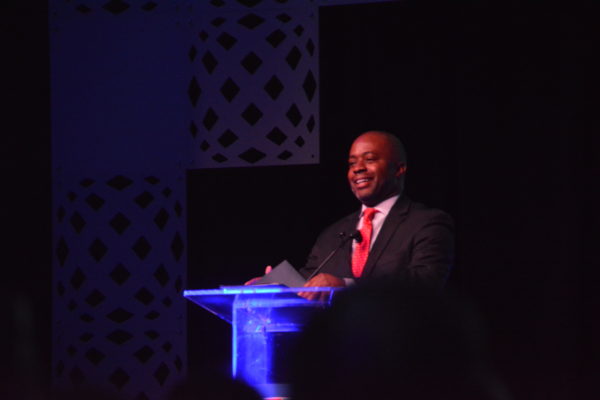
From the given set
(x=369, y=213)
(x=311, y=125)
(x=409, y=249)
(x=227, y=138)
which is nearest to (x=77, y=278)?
(x=227, y=138)

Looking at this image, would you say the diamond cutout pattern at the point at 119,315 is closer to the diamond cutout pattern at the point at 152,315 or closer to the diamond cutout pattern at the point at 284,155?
the diamond cutout pattern at the point at 152,315

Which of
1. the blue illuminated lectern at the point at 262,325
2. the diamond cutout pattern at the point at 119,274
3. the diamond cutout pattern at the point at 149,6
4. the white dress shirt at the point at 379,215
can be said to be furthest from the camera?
the diamond cutout pattern at the point at 149,6

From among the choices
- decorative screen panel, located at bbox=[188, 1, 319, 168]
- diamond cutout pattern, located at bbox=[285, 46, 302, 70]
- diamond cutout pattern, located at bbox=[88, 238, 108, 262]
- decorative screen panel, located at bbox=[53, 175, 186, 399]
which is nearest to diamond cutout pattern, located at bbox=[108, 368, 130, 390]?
decorative screen panel, located at bbox=[53, 175, 186, 399]

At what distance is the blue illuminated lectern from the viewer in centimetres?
262

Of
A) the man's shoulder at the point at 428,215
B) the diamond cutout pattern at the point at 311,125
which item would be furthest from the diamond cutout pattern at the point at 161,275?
the man's shoulder at the point at 428,215

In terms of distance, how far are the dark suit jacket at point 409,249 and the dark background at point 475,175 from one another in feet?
2.52

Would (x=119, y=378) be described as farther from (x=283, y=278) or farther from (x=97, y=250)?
(x=283, y=278)

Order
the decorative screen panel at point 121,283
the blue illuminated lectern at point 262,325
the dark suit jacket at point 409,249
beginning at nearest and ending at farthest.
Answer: the blue illuminated lectern at point 262,325, the dark suit jacket at point 409,249, the decorative screen panel at point 121,283

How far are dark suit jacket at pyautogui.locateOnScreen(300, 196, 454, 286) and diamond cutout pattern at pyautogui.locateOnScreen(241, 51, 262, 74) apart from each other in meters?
1.61

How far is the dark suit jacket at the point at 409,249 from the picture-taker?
3.47m

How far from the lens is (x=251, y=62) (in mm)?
4969

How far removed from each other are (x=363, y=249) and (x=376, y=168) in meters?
0.44

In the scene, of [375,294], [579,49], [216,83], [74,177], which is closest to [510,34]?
[579,49]

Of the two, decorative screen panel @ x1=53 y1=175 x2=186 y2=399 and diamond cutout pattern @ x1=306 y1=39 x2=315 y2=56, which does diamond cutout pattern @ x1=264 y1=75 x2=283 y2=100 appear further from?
decorative screen panel @ x1=53 y1=175 x2=186 y2=399
